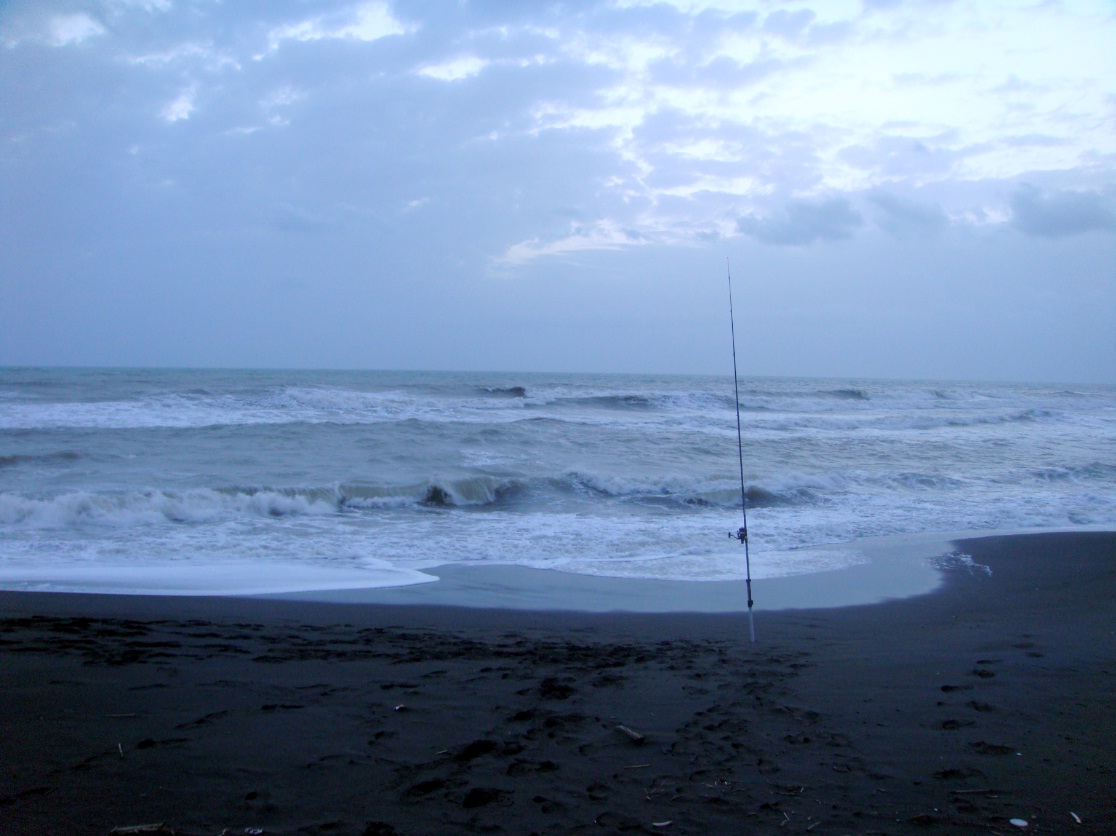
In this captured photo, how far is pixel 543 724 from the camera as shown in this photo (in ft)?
11.1

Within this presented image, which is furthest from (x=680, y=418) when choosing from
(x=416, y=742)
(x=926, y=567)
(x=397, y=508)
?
(x=416, y=742)

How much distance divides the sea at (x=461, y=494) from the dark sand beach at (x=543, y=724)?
153cm

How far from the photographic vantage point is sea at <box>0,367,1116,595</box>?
25.8 feet

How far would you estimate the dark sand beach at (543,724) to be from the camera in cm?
262

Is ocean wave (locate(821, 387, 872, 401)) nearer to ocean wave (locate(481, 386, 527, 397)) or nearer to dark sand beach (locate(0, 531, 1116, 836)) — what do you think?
ocean wave (locate(481, 386, 527, 397))

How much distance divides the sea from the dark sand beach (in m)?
1.53

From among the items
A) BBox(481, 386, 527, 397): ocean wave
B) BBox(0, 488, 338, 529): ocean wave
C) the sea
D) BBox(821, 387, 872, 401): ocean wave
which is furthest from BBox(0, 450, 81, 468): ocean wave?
BBox(821, 387, 872, 401): ocean wave

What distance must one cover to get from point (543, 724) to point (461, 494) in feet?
29.7

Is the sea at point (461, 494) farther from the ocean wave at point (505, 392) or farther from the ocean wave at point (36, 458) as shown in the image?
the ocean wave at point (505, 392)

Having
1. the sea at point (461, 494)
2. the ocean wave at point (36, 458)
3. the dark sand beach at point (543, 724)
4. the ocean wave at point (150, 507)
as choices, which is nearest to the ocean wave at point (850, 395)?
the sea at point (461, 494)

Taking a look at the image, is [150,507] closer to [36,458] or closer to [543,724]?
[36,458]

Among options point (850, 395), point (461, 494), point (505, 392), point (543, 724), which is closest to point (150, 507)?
point (461, 494)

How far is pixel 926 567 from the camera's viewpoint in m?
7.88

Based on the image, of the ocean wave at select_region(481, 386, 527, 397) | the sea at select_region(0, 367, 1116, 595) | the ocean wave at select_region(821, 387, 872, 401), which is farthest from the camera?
the ocean wave at select_region(821, 387, 872, 401)
